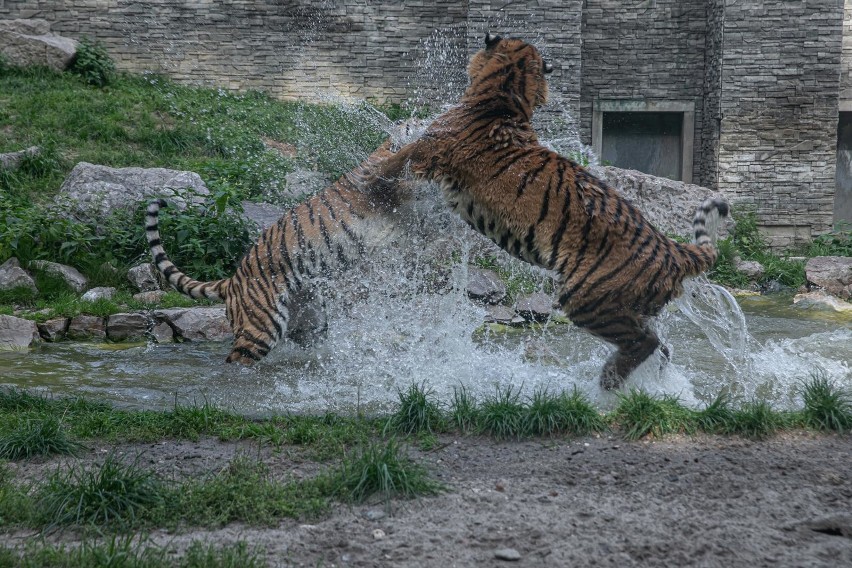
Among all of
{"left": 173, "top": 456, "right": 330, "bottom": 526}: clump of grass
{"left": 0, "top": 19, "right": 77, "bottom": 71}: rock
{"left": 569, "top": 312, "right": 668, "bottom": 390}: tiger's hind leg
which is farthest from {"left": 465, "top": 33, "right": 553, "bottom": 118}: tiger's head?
{"left": 0, "top": 19, "right": 77, "bottom": 71}: rock

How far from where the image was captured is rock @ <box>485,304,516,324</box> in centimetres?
739

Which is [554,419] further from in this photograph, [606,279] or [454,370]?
[454,370]

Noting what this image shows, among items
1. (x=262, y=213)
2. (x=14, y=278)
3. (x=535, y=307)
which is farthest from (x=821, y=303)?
(x=14, y=278)

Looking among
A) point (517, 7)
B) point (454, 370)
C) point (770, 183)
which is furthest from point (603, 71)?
point (454, 370)

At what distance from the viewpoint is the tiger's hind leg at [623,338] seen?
4.26m

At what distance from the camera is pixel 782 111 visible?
41.0 ft

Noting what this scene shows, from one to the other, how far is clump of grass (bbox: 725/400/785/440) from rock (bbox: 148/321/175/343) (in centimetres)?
466

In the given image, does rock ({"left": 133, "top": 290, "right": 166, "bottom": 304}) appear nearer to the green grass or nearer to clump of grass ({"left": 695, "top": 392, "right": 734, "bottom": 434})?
the green grass

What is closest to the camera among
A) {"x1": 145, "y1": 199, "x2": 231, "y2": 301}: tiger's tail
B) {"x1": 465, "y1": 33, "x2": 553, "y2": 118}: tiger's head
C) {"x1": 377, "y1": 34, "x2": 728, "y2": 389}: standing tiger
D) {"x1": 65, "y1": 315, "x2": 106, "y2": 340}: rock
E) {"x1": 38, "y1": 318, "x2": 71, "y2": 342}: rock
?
{"x1": 377, "y1": 34, "x2": 728, "y2": 389}: standing tiger

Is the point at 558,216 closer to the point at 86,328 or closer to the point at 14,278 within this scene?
the point at 86,328

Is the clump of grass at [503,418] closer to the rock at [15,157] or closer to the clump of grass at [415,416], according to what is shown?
the clump of grass at [415,416]

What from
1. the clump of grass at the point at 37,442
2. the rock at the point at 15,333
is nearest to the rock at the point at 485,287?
the rock at the point at 15,333

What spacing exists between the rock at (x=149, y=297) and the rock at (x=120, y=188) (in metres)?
1.18

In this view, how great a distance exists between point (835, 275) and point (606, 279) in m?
6.20
